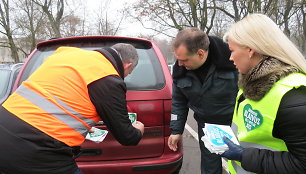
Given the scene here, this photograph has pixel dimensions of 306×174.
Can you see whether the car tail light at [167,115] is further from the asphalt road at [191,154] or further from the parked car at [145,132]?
the asphalt road at [191,154]

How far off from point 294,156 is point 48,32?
94.2ft

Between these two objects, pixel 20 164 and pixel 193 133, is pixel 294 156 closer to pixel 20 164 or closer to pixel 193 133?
pixel 20 164

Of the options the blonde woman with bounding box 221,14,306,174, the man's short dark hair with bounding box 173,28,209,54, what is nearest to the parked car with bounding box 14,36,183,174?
the man's short dark hair with bounding box 173,28,209,54

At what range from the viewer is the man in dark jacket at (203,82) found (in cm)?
217

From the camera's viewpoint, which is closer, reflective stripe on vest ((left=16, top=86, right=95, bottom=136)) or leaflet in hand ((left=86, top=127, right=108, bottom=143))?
reflective stripe on vest ((left=16, top=86, right=95, bottom=136))

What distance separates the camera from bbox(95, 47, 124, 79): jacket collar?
167 cm

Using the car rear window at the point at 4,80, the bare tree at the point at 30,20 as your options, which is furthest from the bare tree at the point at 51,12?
the car rear window at the point at 4,80

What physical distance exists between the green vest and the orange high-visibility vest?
77cm

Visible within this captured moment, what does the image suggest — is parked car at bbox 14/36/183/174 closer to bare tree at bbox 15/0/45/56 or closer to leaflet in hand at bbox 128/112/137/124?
leaflet in hand at bbox 128/112/137/124

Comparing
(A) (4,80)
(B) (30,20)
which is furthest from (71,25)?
(A) (4,80)

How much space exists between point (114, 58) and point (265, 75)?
2.93 ft

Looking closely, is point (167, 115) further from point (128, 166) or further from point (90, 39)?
point (90, 39)

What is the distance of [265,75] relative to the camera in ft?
4.20

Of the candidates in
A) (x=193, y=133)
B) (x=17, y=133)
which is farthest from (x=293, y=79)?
(x=193, y=133)
